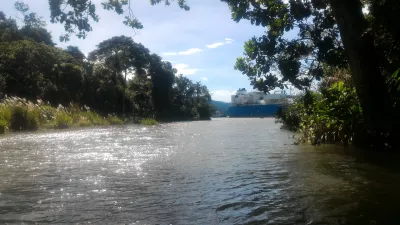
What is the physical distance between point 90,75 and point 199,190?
33867mm

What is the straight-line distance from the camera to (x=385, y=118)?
6.30 meters

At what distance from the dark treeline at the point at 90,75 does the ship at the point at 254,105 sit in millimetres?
10798

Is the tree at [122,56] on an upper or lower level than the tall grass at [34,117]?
upper

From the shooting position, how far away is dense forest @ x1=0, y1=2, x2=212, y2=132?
29.2 metres

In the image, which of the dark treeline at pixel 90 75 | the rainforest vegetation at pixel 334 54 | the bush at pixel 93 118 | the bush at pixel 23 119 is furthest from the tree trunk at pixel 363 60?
the dark treeline at pixel 90 75

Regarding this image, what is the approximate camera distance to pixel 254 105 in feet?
220

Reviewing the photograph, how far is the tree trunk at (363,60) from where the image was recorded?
20.1 ft

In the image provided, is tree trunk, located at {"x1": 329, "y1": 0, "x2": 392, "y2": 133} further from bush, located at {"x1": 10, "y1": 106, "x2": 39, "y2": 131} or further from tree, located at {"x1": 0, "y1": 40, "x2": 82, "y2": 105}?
tree, located at {"x1": 0, "y1": 40, "x2": 82, "y2": 105}

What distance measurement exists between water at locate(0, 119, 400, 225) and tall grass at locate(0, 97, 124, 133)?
323 inches

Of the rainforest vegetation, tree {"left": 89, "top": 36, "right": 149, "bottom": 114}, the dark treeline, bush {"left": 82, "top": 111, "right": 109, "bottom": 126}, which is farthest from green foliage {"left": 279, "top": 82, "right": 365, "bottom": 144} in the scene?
tree {"left": 89, "top": 36, "right": 149, "bottom": 114}

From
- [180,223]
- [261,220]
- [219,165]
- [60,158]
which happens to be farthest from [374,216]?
[60,158]

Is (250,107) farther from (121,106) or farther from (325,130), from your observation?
(325,130)

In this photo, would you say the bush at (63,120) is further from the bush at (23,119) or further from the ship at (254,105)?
the ship at (254,105)

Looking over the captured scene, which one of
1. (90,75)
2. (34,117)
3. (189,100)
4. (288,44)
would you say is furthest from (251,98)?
(288,44)
